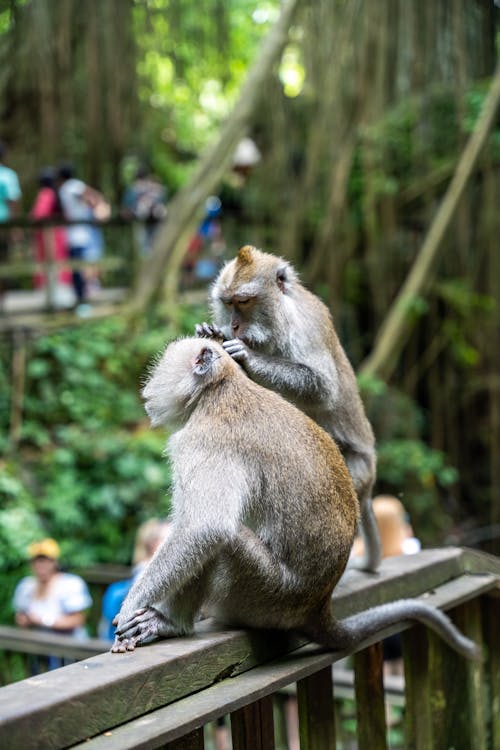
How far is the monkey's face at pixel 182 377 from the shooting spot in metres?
2.35

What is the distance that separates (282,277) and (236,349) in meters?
0.45

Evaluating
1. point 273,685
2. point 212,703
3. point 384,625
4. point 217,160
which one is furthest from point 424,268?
point 212,703

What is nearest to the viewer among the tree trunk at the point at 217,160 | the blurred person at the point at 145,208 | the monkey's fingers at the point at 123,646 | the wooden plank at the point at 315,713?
the monkey's fingers at the point at 123,646

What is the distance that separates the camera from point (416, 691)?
2.62m

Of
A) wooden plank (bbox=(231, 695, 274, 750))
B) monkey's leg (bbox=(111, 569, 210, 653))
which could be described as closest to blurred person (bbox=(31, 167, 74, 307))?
monkey's leg (bbox=(111, 569, 210, 653))

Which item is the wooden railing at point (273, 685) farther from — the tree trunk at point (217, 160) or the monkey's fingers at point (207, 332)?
the tree trunk at point (217, 160)

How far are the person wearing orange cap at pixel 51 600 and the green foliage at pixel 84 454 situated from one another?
174 cm

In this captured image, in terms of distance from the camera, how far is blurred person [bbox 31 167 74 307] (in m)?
9.21

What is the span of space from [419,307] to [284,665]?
7.48 metres

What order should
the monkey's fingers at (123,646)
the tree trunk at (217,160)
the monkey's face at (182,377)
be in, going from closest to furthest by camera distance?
the monkey's fingers at (123,646) < the monkey's face at (182,377) < the tree trunk at (217,160)

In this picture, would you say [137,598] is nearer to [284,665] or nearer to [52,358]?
[284,665]

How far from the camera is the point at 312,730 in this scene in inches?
86.4

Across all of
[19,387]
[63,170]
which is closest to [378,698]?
[19,387]

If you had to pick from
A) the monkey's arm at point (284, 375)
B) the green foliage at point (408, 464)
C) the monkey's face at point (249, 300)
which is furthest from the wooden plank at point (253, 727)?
the green foliage at point (408, 464)
